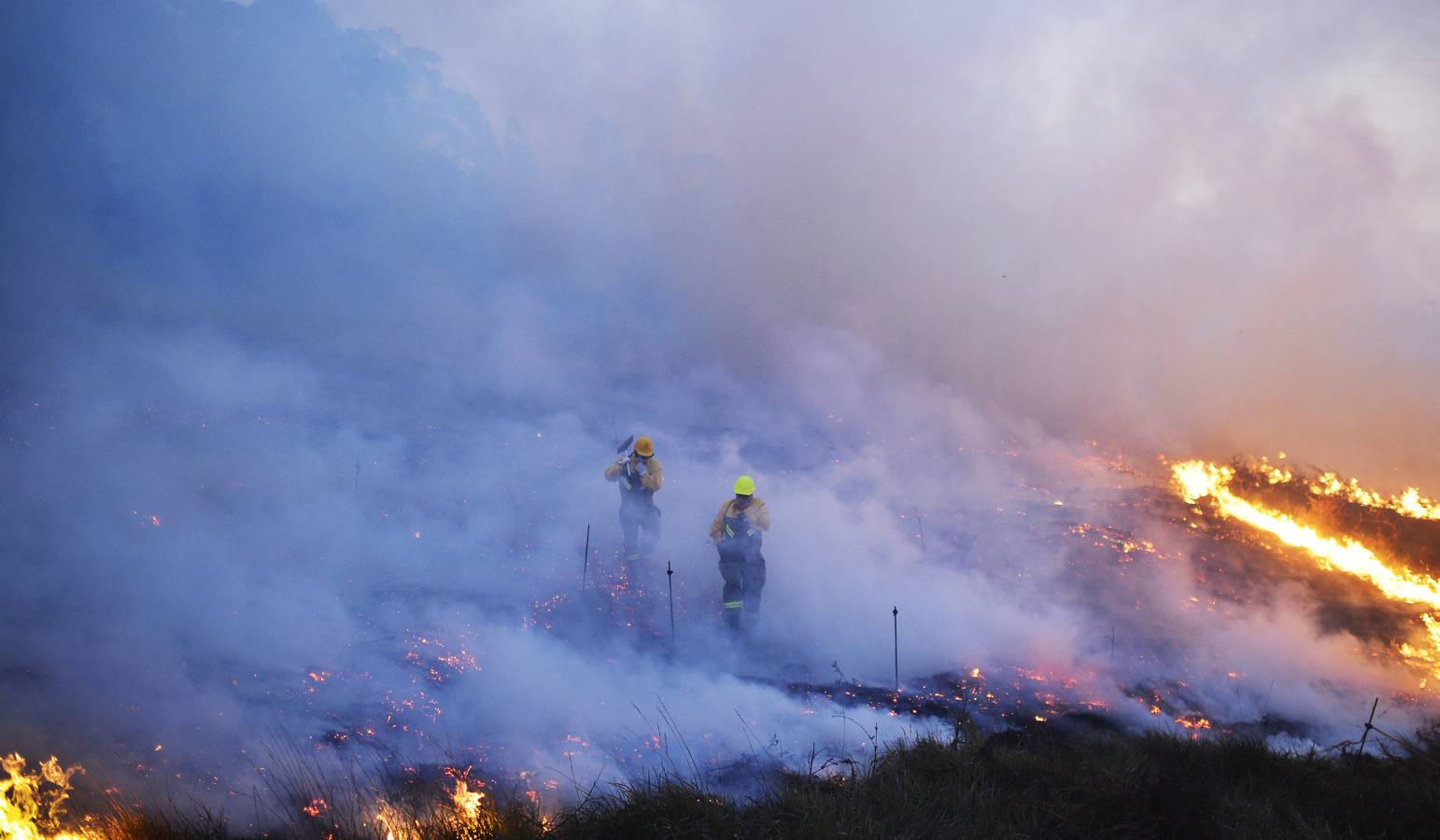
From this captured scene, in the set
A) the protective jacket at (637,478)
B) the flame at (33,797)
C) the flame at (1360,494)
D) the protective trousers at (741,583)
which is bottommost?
the flame at (33,797)

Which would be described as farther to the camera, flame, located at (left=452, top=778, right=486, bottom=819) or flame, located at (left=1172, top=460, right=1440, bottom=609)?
flame, located at (left=1172, top=460, right=1440, bottom=609)

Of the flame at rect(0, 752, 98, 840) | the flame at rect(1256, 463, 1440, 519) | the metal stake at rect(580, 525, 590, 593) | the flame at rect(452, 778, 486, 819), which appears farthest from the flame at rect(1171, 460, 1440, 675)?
A: the flame at rect(0, 752, 98, 840)

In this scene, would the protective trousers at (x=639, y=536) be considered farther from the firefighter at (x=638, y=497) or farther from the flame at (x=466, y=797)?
the flame at (x=466, y=797)

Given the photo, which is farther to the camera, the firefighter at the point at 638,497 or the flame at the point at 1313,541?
the flame at the point at 1313,541

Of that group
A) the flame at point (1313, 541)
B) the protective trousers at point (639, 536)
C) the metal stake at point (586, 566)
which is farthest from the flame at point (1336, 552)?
the metal stake at point (586, 566)

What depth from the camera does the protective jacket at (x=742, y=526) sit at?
21.6ft

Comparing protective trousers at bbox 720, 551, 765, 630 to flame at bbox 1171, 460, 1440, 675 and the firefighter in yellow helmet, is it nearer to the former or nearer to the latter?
the firefighter in yellow helmet

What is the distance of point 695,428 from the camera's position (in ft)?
44.4

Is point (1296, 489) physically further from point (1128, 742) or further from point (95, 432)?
point (95, 432)

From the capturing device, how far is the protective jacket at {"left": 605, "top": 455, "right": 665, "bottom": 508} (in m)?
7.59

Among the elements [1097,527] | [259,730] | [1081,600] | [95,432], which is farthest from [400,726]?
[1097,527]

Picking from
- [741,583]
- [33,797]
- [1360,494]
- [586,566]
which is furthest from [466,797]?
[1360,494]

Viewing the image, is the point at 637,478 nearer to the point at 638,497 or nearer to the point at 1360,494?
the point at 638,497

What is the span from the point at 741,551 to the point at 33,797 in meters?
4.88
